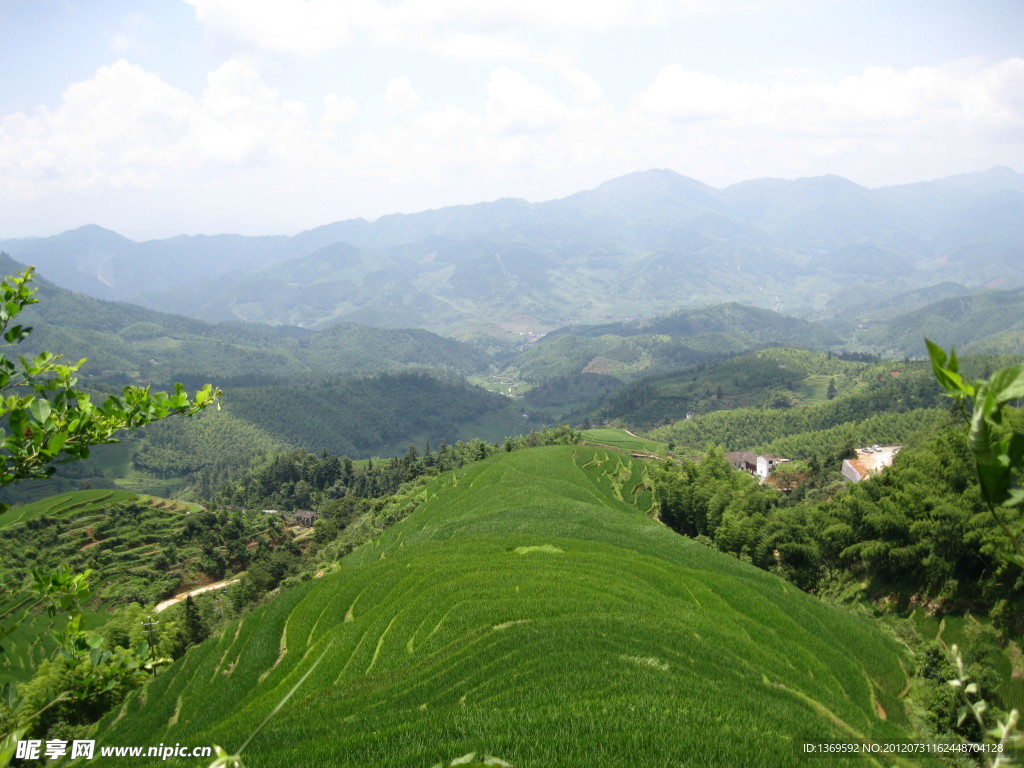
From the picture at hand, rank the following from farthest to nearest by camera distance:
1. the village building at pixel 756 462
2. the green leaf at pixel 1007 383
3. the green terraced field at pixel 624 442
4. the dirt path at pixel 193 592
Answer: the green terraced field at pixel 624 442
the village building at pixel 756 462
the dirt path at pixel 193 592
the green leaf at pixel 1007 383

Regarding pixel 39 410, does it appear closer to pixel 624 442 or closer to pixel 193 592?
pixel 193 592

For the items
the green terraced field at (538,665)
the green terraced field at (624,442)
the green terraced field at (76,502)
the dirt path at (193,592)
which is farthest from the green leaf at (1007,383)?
the green terraced field at (76,502)

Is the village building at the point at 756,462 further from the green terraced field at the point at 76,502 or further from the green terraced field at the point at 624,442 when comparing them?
the green terraced field at the point at 76,502

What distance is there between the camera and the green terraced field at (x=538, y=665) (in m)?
8.41

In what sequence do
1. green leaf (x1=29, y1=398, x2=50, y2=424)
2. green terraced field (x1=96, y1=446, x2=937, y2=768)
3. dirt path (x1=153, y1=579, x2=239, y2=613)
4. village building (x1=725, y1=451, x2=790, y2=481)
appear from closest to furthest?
green leaf (x1=29, y1=398, x2=50, y2=424) < green terraced field (x1=96, y1=446, x2=937, y2=768) < dirt path (x1=153, y1=579, x2=239, y2=613) < village building (x1=725, y1=451, x2=790, y2=481)

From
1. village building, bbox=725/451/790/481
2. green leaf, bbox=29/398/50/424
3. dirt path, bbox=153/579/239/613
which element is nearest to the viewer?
green leaf, bbox=29/398/50/424

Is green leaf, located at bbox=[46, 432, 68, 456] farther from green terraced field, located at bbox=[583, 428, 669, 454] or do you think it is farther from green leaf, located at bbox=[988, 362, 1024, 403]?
green terraced field, located at bbox=[583, 428, 669, 454]

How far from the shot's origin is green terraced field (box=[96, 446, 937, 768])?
331 inches

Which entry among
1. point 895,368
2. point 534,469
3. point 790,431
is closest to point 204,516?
point 534,469

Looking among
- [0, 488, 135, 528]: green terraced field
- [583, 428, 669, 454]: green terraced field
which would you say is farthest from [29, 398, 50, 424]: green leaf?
[0, 488, 135, 528]: green terraced field

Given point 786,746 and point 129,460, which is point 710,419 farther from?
point 129,460

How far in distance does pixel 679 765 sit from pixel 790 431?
130320 millimetres

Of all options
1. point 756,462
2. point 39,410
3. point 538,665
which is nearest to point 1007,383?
point 39,410

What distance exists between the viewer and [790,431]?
123812mm
